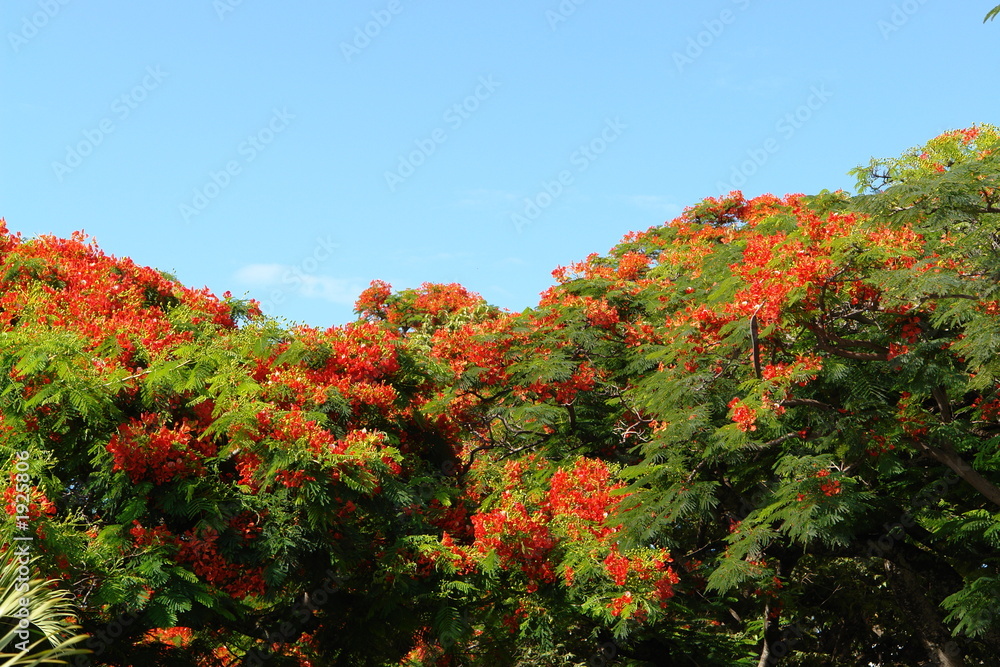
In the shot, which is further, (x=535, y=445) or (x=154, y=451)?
(x=535, y=445)

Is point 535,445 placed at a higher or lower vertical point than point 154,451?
higher

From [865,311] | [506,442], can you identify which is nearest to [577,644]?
[506,442]

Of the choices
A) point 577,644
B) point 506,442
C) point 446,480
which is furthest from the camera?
point 506,442

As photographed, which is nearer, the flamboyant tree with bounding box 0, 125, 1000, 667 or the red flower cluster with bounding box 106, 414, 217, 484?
the red flower cluster with bounding box 106, 414, 217, 484

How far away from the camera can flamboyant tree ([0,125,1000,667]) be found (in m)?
9.88

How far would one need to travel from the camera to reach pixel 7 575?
6805 mm

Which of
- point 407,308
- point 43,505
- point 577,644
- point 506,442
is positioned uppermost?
point 407,308

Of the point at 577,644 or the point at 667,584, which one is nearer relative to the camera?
the point at 667,584

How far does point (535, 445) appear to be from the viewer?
54.5 ft

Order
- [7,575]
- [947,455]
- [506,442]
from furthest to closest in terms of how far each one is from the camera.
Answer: [506,442] → [947,455] → [7,575]

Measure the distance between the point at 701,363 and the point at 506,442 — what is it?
5.00 meters

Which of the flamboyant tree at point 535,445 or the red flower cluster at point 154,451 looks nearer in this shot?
the red flower cluster at point 154,451

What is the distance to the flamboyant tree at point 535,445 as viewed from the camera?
32.4ft

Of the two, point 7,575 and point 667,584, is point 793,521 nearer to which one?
point 667,584
